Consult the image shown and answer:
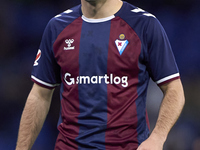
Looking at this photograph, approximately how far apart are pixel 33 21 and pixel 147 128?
3.47m

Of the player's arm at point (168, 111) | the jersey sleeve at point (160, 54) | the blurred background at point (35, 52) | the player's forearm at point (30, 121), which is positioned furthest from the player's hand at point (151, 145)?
the blurred background at point (35, 52)

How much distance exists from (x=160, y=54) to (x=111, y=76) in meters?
0.31

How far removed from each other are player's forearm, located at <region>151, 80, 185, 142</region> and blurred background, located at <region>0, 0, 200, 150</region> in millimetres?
2914

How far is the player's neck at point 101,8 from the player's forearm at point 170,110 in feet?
1.90

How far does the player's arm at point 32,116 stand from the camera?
273cm

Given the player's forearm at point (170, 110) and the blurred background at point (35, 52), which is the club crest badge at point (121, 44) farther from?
the blurred background at point (35, 52)

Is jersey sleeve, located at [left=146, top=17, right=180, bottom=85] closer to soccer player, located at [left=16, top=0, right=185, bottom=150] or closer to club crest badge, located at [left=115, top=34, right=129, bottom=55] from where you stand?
soccer player, located at [left=16, top=0, right=185, bottom=150]

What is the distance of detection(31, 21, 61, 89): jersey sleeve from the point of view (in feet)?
8.95

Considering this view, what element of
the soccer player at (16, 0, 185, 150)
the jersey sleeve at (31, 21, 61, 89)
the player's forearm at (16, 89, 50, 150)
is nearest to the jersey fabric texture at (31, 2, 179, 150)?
the soccer player at (16, 0, 185, 150)

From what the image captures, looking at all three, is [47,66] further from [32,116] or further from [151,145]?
[151,145]

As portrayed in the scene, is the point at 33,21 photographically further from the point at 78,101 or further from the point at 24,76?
the point at 78,101

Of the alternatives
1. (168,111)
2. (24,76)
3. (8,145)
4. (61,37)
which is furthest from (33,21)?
(168,111)

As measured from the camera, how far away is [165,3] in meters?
5.64

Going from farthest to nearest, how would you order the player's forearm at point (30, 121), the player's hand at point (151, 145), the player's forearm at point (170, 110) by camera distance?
the player's forearm at point (30, 121), the player's forearm at point (170, 110), the player's hand at point (151, 145)
